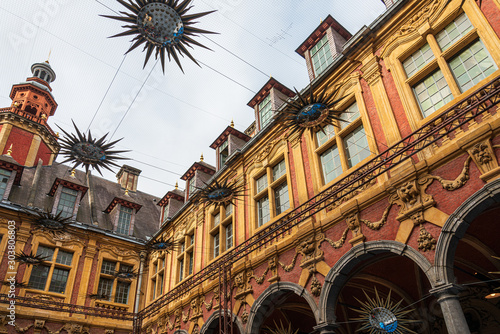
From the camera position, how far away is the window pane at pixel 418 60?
342 inches

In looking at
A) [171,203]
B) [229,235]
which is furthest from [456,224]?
[171,203]

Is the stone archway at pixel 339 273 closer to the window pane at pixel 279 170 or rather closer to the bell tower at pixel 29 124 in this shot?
the window pane at pixel 279 170

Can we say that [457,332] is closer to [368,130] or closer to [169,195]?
[368,130]

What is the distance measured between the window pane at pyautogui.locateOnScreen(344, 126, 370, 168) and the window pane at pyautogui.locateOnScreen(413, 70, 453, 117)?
1652 mm

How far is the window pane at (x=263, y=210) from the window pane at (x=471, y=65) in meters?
6.90

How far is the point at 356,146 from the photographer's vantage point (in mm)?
9750

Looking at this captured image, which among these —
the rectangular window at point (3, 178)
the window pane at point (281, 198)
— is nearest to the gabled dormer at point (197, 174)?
the window pane at point (281, 198)

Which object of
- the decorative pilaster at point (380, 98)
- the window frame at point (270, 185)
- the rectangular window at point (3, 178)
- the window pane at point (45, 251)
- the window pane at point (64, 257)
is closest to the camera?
the decorative pilaster at point (380, 98)

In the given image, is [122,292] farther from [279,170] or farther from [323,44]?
[323,44]

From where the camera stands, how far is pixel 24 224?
16.8m

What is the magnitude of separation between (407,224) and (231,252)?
6698mm

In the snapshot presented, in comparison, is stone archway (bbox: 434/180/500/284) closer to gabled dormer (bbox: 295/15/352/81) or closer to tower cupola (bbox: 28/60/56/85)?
gabled dormer (bbox: 295/15/352/81)

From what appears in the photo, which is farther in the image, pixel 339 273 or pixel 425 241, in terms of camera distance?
pixel 339 273

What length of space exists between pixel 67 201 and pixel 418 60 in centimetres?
1807
